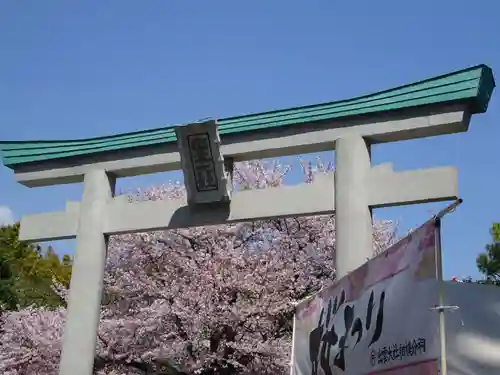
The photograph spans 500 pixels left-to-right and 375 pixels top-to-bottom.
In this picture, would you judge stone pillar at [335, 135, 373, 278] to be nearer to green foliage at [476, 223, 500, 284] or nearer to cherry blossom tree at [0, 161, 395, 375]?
cherry blossom tree at [0, 161, 395, 375]

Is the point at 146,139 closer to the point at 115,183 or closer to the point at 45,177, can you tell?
the point at 115,183

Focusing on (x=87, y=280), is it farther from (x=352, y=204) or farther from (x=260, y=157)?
(x=352, y=204)

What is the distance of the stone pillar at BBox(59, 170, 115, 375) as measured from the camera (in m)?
8.19

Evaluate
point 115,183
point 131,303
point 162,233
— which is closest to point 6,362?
point 131,303

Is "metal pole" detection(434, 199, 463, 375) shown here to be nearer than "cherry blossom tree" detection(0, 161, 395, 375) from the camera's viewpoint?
Yes

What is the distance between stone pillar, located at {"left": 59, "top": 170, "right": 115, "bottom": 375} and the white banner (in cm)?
Result: 480

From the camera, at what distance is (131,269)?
14.2m

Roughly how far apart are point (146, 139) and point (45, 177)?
1795 millimetres

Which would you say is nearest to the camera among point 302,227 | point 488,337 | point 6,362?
point 488,337

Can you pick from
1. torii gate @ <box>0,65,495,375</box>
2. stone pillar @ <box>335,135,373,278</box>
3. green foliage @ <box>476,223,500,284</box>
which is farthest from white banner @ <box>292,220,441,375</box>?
green foliage @ <box>476,223,500,284</box>

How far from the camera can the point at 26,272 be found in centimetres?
3011

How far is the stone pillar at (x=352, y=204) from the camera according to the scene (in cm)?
699

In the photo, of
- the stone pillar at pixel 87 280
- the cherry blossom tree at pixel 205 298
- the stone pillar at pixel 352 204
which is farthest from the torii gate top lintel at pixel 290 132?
the cherry blossom tree at pixel 205 298

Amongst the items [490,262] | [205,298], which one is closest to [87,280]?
[205,298]
